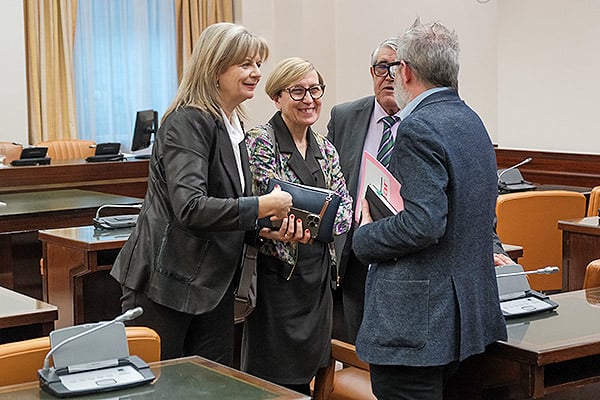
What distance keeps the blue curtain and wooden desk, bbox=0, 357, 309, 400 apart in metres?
7.86

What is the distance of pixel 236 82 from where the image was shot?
9.13ft

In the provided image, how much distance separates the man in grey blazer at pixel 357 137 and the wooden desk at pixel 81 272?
3.57 feet

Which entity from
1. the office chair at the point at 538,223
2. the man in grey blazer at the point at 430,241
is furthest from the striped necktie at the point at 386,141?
the office chair at the point at 538,223

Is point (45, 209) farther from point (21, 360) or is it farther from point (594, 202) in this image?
point (21, 360)

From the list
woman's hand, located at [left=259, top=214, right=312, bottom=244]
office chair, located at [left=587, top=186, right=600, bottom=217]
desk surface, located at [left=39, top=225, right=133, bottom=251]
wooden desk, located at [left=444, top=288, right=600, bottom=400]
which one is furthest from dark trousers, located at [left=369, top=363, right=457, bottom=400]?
office chair, located at [left=587, top=186, right=600, bottom=217]

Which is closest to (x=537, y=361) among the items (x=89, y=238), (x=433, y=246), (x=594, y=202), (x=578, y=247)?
(x=433, y=246)

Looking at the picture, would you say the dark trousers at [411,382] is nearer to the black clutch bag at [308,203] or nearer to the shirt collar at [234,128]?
the black clutch bag at [308,203]

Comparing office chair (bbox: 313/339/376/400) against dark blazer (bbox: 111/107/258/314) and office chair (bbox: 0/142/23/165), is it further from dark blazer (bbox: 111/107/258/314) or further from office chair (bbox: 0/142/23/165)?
office chair (bbox: 0/142/23/165)

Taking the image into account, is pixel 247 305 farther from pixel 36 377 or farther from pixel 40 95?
pixel 40 95

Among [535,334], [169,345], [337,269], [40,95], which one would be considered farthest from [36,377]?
[40,95]

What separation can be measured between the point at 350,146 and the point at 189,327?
93 cm

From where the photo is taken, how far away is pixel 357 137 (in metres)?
3.33

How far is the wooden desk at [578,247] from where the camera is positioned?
173 inches

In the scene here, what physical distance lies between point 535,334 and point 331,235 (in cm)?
83
